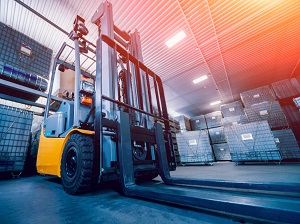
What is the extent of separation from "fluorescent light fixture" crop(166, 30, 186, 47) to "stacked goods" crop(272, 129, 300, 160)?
18.5ft

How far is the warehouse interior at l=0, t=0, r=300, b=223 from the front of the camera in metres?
1.18

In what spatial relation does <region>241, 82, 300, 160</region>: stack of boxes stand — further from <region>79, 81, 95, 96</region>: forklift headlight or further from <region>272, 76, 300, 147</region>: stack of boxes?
<region>79, 81, 95, 96</region>: forklift headlight

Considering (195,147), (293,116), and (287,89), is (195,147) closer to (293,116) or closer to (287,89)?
(293,116)

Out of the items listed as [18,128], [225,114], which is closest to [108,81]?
[18,128]

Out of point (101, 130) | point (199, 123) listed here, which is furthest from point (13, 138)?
point (199, 123)

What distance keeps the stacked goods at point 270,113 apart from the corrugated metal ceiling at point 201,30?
2339 millimetres

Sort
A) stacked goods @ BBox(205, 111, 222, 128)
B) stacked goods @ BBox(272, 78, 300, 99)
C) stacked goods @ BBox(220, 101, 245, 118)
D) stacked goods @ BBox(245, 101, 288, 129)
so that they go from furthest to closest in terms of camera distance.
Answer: stacked goods @ BBox(205, 111, 222, 128) → stacked goods @ BBox(220, 101, 245, 118) → stacked goods @ BBox(272, 78, 300, 99) → stacked goods @ BBox(245, 101, 288, 129)

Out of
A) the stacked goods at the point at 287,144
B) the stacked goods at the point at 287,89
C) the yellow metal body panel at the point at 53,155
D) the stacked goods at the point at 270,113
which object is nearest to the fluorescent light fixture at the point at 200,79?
the stacked goods at the point at 270,113

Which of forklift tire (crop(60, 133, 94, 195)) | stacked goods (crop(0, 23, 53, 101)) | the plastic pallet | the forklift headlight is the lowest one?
the plastic pallet

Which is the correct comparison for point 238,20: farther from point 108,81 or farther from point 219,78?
point 108,81

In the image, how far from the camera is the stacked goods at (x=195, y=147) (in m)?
6.30

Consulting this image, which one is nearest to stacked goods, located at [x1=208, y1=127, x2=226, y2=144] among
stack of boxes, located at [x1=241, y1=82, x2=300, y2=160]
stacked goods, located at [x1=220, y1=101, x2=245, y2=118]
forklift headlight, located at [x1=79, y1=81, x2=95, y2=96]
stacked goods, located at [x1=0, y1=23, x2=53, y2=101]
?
stacked goods, located at [x1=220, y1=101, x2=245, y2=118]

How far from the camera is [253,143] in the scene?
503 centimetres

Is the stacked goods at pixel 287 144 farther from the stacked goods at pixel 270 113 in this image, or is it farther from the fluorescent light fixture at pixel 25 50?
the fluorescent light fixture at pixel 25 50
